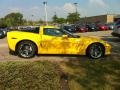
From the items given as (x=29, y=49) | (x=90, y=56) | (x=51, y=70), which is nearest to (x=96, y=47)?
(x=90, y=56)

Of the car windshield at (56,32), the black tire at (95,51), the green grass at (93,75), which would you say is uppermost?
the car windshield at (56,32)

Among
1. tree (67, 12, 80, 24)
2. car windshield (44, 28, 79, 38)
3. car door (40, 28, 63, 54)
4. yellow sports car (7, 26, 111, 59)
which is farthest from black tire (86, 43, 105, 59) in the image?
tree (67, 12, 80, 24)

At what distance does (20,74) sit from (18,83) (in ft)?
1.98

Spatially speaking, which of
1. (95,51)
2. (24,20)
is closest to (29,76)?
(95,51)

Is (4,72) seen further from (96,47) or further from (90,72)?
(96,47)

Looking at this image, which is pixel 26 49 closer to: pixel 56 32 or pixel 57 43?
pixel 57 43

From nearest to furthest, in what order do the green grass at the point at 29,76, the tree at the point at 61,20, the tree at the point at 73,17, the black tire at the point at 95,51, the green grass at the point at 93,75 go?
1. the green grass at the point at 29,76
2. the green grass at the point at 93,75
3. the black tire at the point at 95,51
4. the tree at the point at 73,17
5. the tree at the point at 61,20

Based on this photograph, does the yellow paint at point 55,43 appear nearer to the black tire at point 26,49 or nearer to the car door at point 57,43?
the car door at point 57,43

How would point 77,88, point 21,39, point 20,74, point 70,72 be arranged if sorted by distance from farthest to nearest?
point 21,39
point 70,72
point 20,74
point 77,88

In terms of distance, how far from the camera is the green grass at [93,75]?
8133mm

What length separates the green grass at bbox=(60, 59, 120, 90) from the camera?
26.7 feet

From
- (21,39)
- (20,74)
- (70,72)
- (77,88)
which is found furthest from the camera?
(21,39)

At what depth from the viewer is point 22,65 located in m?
9.56

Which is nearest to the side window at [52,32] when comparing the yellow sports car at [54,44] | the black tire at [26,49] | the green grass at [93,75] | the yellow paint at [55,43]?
the yellow sports car at [54,44]
